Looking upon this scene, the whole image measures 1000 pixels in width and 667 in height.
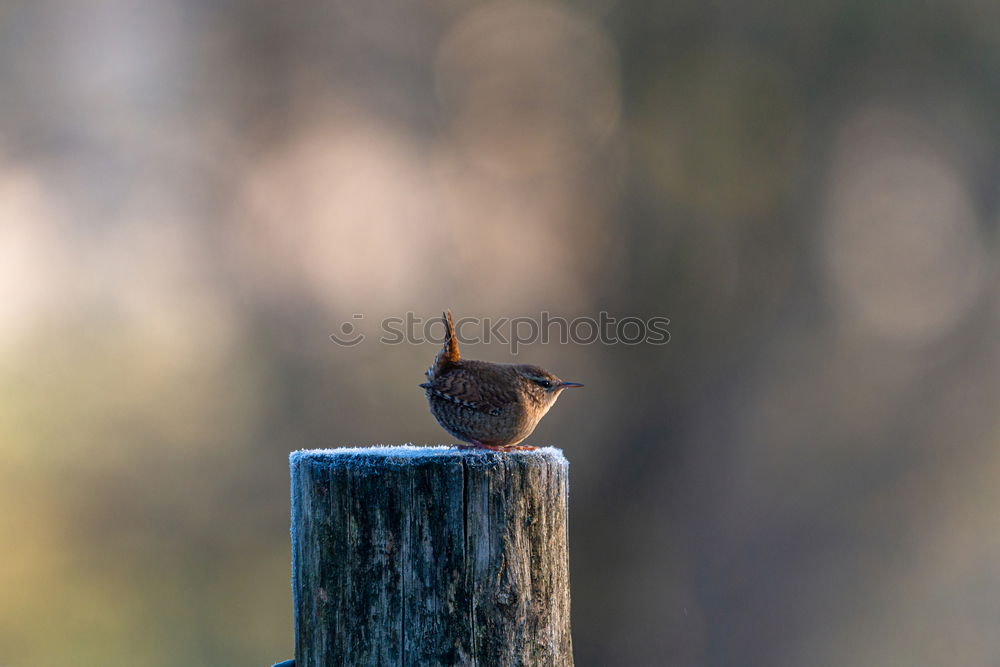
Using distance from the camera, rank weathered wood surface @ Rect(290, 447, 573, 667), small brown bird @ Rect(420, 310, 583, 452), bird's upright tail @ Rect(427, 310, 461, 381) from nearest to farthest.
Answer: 1. weathered wood surface @ Rect(290, 447, 573, 667)
2. small brown bird @ Rect(420, 310, 583, 452)
3. bird's upright tail @ Rect(427, 310, 461, 381)

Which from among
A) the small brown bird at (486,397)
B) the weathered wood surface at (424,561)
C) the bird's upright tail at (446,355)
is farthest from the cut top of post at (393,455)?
the bird's upright tail at (446,355)

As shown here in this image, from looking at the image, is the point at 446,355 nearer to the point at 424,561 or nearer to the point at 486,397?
the point at 486,397

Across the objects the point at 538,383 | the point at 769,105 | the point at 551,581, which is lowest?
the point at 551,581

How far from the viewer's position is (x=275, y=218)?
13.2 meters

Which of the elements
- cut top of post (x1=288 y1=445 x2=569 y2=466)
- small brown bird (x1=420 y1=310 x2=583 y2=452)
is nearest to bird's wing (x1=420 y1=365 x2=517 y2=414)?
small brown bird (x1=420 y1=310 x2=583 y2=452)

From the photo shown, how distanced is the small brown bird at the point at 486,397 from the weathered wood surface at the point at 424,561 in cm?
101

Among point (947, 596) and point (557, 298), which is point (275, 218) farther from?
point (947, 596)

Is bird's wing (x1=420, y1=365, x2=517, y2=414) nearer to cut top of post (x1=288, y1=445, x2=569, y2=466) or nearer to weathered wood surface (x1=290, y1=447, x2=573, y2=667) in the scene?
cut top of post (x1=288, y1=445, x2=569, y2=466)

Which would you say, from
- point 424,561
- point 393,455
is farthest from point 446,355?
point 424,561

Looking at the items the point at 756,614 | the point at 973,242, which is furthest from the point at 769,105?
the point at 756,614

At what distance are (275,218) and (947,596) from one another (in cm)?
1031

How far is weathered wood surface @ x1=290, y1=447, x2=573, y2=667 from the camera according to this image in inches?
90.6

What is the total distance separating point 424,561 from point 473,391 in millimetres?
1283

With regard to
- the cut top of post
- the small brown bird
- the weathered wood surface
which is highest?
the small brown bird
